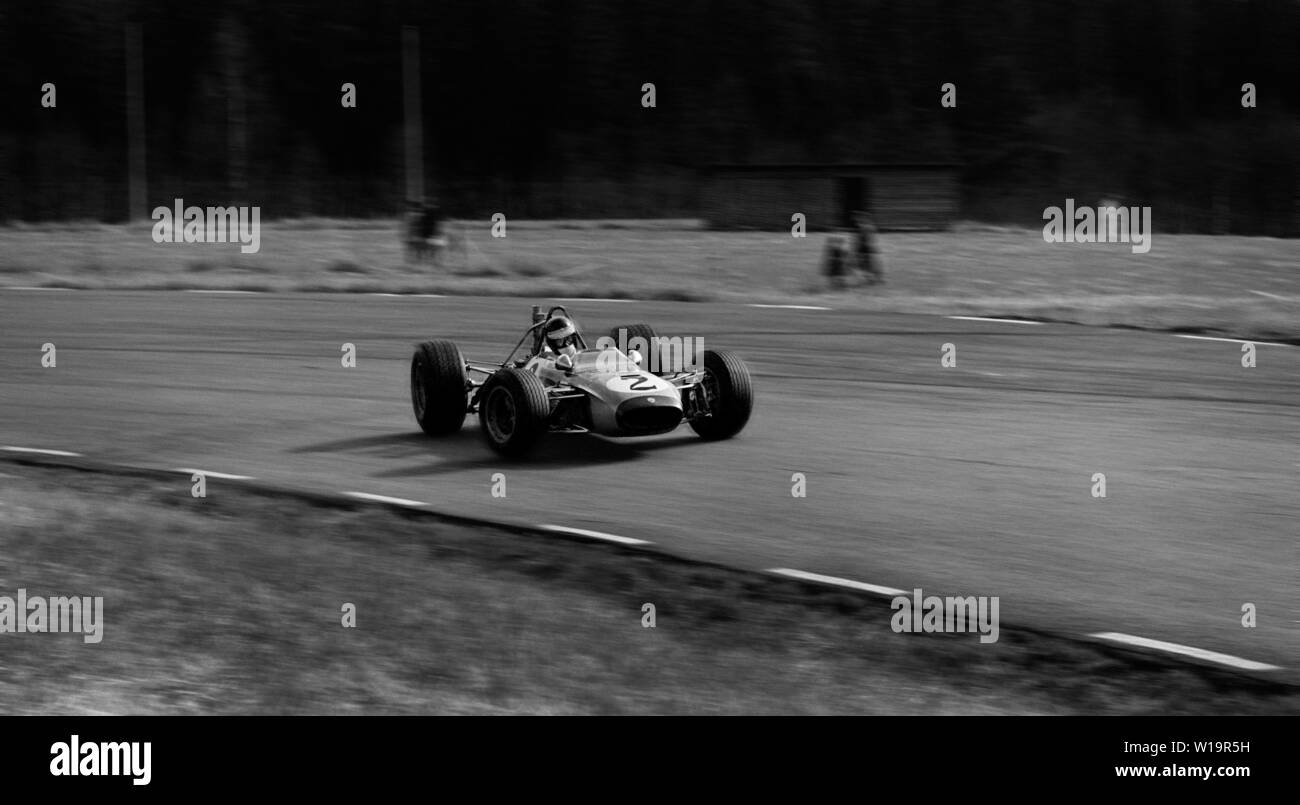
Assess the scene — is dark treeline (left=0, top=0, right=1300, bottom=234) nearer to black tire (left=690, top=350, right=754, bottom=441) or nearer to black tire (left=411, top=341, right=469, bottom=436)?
black tire (left=411, top=341, right=469, bottom=436)

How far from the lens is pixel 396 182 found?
2785 inches

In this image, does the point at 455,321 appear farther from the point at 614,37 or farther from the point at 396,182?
the point at 614,37

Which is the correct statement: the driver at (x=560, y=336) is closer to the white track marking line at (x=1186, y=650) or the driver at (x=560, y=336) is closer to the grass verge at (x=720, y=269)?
the white track marking line at (x=1186, y=650)

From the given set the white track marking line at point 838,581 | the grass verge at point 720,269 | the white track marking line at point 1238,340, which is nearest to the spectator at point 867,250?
the grass verge at point 720,269

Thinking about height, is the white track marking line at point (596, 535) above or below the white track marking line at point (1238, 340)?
below

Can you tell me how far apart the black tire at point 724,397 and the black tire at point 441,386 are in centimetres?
172

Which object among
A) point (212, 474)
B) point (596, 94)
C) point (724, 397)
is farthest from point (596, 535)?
point (596, 94)

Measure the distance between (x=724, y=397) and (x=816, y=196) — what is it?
42331 millimetres

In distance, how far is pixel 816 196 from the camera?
173ft

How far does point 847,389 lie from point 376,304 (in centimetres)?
968

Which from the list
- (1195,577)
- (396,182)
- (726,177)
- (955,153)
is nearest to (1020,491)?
(1195,577)

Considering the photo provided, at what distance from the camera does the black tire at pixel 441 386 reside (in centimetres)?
1148

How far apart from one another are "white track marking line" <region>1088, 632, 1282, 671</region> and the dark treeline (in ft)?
206

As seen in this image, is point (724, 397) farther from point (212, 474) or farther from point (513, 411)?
point (212, 474)
